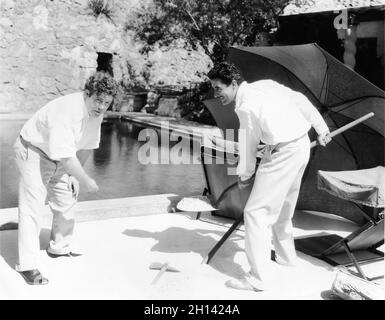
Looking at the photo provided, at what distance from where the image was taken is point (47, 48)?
879 inches

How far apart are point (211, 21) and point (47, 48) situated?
10.2 m

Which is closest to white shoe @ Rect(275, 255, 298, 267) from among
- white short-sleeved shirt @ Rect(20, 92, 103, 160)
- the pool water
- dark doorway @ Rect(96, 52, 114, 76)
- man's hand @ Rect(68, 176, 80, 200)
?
man's hand @ Rect(68, 176, 80, 200)

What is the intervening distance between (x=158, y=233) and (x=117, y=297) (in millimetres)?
1378

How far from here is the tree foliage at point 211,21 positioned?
49.3 ft

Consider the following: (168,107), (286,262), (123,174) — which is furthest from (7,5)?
(286,262)

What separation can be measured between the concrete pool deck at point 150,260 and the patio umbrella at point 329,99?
0.46 metres

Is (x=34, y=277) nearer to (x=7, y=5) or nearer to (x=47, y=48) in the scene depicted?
(x=47, y=48)

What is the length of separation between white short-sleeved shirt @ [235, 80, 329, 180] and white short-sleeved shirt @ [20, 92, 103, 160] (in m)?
1.09

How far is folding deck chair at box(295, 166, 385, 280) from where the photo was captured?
336cm

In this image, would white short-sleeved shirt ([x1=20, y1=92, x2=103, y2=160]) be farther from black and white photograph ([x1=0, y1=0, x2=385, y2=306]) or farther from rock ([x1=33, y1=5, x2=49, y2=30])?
rock ([x1=33, y1=5, x2=49, y2=30])

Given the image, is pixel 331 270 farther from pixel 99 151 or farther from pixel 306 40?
pixel 306 40

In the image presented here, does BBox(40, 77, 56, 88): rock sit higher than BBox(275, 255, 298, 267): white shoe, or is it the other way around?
BBox(40, 77, 56, 88): rock

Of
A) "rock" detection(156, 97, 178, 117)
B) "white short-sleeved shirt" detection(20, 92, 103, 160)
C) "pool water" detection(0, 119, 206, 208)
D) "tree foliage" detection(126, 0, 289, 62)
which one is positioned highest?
"tree foliage" detection(126, 0, 289, 62)

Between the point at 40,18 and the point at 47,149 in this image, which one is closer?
the point at 47,149
